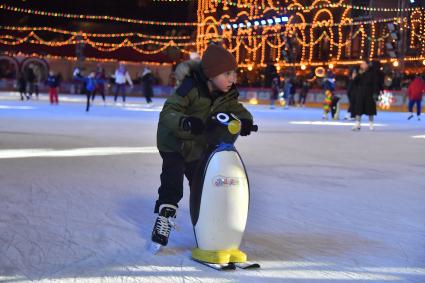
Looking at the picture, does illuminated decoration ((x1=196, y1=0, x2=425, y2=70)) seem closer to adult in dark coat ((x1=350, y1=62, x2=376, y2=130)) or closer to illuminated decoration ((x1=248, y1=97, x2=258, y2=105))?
illuminated decoration ((x1=248, y1=97, x2=258, y2=105))

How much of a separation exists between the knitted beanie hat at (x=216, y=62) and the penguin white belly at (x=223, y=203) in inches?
15.2

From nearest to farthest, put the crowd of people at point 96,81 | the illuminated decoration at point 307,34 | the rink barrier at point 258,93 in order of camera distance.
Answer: the crowd of people at point 96,81 < the rink barrier at point 258,93 < the illuminated decoration at point 307,34

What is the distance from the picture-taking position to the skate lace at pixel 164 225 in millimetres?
3146

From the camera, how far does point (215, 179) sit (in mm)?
2857

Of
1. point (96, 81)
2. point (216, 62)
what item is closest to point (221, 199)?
point (216, 62)

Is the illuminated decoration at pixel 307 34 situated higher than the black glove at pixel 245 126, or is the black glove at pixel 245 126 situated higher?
the illuminated decoration at pixel 307 34

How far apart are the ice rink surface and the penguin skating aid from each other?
0.10 meters

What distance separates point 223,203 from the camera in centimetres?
289

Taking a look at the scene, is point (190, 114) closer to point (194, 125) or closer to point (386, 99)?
point (194, 125)

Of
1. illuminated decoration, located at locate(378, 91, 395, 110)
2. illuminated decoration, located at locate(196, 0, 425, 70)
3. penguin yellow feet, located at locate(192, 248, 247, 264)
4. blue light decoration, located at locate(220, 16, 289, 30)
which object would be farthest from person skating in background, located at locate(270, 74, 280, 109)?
penguin yellow feet, located at locate(192, 248, 247, 264)

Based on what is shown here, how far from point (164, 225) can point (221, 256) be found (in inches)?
15.6

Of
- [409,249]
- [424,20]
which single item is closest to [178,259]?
[409,249]

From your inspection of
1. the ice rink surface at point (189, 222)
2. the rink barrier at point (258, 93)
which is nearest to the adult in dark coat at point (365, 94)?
the rink barrier at point (258, 93)

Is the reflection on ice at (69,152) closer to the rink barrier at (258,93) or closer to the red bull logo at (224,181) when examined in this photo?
the red bull logo at (224,181)
